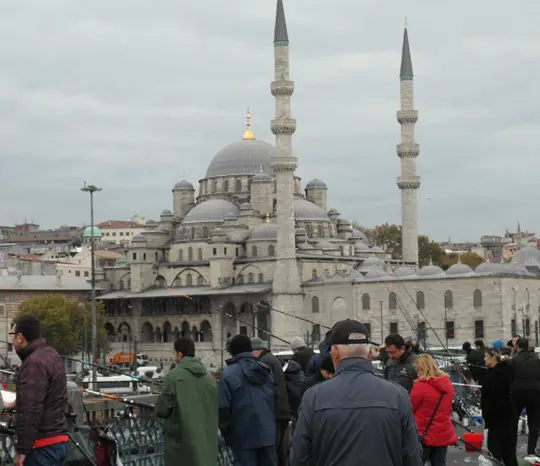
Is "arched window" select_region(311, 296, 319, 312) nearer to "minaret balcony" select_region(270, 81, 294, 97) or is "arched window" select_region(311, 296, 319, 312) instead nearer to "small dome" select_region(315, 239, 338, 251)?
"small dome" select_region(315, 239, 338, 251)

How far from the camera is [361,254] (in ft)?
226

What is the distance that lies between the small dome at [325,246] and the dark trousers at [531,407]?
52.5m

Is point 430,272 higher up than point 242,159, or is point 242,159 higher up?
point 242,159

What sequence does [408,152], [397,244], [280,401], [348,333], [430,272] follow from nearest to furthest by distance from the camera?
[348,333] → [280,401] → [430,272] → [408,152] → [397,244]

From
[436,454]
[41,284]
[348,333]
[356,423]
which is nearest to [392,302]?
[41,284]

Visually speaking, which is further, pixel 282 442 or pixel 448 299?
pixel 448 299

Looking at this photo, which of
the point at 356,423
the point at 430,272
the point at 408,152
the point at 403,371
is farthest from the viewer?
the point at 408,152

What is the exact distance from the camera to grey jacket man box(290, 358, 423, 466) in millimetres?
4910

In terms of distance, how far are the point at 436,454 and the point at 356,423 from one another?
12.7ft

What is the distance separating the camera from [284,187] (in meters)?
54.4

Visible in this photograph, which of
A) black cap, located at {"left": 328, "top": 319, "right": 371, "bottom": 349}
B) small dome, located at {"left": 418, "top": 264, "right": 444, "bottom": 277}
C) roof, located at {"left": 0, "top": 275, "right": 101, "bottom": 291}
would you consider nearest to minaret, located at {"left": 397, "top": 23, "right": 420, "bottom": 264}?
small dome, located at {"left": 418, "top": 264, "right": 444, "bottom": 277}

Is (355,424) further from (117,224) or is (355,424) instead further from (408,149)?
Result: (117,224)

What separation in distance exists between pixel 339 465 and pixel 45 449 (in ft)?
7.19

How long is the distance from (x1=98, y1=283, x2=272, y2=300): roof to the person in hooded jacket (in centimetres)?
4866
